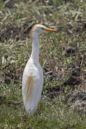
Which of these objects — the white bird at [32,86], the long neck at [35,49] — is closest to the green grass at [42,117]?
the white bird at [32,86]

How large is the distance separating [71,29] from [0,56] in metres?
1.33

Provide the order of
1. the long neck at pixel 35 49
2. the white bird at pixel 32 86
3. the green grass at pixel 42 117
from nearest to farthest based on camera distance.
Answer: the green grass at pixel 42 117
the white bird at pixel 32 86
the long neck at pixel 35 49

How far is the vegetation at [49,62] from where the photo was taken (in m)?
8.51

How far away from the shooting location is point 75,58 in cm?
1028

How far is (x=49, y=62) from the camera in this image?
33.4 feet

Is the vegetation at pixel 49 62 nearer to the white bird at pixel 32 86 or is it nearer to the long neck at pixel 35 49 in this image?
the white bird at pixel 32 86

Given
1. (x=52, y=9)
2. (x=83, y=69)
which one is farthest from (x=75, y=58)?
(x=52, y=9)

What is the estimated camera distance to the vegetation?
8508mm

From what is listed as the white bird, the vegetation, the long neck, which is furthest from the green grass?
the long neck

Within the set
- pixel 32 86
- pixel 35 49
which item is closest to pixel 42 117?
pixel 32 86

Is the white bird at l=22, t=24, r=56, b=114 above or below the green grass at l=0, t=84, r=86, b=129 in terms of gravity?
above

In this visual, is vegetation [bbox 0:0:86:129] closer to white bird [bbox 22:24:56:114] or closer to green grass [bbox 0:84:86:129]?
green grass [bbox 0:84:86:129]

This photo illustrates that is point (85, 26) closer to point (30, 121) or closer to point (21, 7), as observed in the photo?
point (21, 7)

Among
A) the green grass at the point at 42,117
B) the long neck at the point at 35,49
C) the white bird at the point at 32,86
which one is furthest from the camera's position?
the long neck at the point at 35,49
